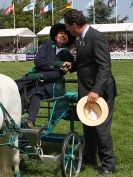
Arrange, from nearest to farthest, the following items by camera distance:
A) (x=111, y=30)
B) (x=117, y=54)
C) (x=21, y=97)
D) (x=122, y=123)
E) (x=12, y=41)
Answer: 1. (x=21, y=97)
2. (x=122, y=123)
3. (x=117, y=54)
4. (x=111, y=30)
5. (x=12, y=41)

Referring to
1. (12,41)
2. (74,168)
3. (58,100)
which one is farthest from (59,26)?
(12,41)

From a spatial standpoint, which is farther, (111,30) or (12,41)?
(12,41)

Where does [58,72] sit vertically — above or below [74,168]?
above

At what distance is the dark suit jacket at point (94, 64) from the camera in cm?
602

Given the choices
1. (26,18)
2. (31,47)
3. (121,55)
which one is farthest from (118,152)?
(26,18)

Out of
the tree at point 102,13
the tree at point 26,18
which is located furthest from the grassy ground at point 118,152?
the tree at point 102,13

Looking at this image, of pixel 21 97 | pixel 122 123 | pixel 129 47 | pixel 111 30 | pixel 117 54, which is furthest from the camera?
pixel 129 47

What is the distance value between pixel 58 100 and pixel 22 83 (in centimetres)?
50

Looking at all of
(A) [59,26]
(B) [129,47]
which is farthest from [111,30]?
(A) [59,26]

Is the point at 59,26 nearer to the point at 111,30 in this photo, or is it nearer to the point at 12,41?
the point at 111,30

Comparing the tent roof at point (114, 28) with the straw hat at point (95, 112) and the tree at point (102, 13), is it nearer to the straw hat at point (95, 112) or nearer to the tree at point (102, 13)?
the tree at point (102, 13)

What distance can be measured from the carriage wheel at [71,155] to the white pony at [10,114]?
1.80 ft

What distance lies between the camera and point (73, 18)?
6031 mm

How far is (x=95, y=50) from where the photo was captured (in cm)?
608
